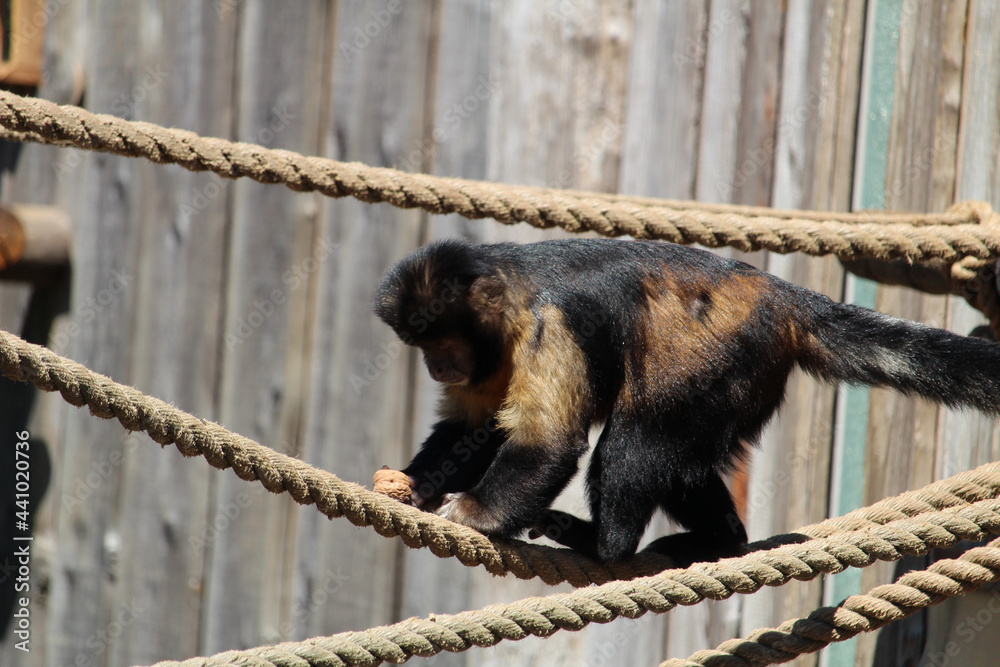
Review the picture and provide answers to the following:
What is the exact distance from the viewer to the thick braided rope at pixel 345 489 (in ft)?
6.19

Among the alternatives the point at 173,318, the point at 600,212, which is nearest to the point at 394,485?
the point at 600,212

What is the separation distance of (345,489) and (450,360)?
0.93 metres

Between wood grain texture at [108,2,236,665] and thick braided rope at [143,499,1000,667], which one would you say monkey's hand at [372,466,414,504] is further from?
wood grain texture at [108,2,236,665]

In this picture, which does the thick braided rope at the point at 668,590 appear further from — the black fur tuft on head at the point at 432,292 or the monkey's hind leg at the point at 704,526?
the black fur tuft on head at the point at 432,292

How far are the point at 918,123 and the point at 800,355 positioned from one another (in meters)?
1.66

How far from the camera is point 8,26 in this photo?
5.08 m

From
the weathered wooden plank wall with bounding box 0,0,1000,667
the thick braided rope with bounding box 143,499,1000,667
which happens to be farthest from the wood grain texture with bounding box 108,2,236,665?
the thick braided rope with bounding box 143,499,1000,667

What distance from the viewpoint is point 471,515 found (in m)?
2.70

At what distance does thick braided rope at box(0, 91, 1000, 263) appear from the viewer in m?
2.70

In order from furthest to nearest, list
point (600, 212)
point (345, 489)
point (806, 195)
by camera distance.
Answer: point (806, 195)
point (600, 212)
point (345, 489)

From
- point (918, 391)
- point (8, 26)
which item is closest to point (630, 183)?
point (918, 391)

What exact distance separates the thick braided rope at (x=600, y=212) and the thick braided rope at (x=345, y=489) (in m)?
0.89

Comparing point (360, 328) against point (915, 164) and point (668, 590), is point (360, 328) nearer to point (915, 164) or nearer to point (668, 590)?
point (668, 590)

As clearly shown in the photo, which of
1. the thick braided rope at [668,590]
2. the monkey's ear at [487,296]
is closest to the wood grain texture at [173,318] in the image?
the monkey's ear at [487,296]
